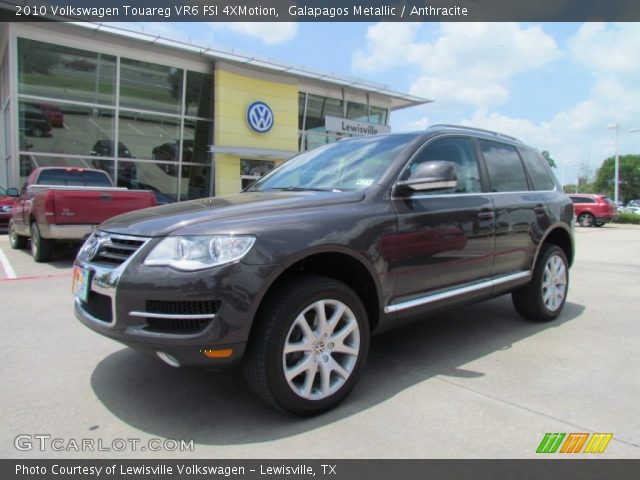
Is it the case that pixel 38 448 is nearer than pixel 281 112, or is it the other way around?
pixel 38 448

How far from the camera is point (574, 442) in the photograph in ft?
8.32

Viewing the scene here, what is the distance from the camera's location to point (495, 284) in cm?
405

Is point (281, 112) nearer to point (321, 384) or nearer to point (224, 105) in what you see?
point (224, 105)

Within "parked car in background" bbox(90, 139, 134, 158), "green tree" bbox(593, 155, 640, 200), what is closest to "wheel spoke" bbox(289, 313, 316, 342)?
"parked car in background" bbox(90, 139, 134, 158)

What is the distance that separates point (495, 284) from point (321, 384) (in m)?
2.01

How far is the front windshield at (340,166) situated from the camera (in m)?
3.46

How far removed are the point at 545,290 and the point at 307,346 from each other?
9.93 ft

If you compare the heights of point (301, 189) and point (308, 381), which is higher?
point (301, 189)

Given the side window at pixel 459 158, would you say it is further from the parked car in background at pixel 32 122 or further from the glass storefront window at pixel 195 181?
the glass storefront window at pixel 195 181

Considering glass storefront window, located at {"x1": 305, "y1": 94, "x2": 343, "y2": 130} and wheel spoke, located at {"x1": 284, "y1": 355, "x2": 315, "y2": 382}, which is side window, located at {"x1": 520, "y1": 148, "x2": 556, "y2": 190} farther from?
glass storefront window, located at {"x1": 305, "y1": 94, "x2": 343, "y2": 130}

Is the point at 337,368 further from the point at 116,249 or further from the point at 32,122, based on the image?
the point at 32,122

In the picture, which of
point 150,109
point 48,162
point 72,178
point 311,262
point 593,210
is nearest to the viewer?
point 311,262

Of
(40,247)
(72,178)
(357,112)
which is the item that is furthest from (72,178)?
(357,112)
